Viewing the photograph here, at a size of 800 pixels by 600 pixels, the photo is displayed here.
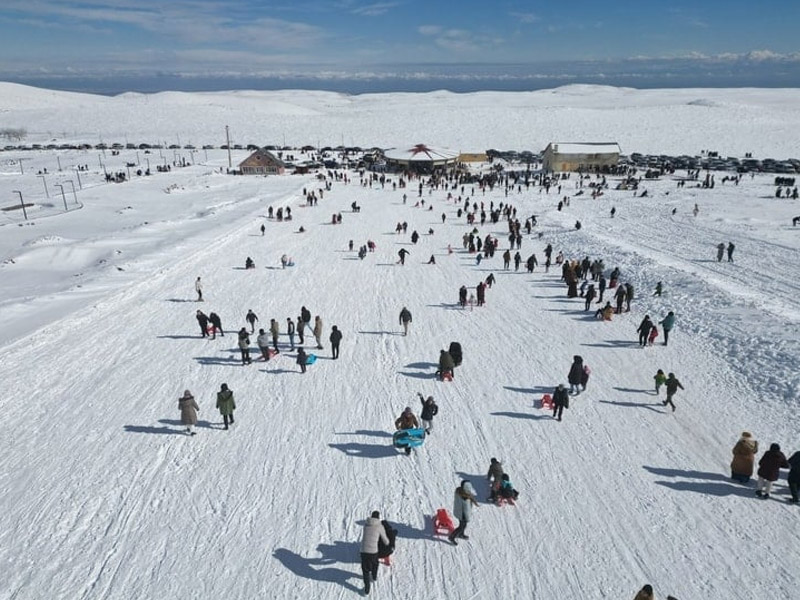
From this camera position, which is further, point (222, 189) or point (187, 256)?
point (222, 189)

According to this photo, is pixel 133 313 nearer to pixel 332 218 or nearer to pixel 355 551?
pixel 355 551

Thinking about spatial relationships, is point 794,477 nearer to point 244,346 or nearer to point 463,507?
point 463,507

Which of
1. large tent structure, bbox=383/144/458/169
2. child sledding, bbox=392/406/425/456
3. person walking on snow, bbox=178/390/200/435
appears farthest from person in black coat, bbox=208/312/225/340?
large tent structure, bbox=383/144/458/169

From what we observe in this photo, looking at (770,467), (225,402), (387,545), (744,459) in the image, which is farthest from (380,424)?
(770,467)

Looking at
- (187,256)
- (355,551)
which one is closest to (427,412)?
(355,551)

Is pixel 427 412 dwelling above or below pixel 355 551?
above
